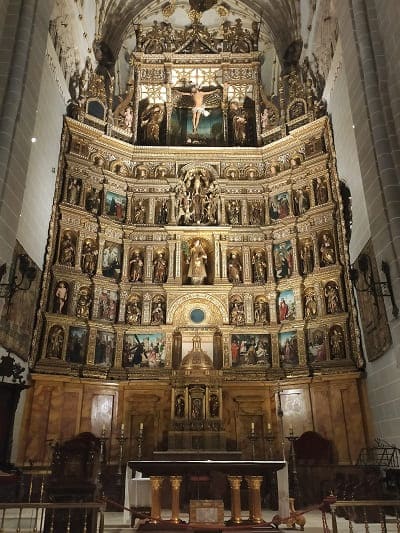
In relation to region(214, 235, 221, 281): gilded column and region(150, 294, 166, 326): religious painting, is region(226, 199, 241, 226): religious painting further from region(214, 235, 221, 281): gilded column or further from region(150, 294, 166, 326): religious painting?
Result: region(150, 294, 166, 326): religious painting

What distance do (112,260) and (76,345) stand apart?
12.5 feet

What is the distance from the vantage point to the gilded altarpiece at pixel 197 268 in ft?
50.3

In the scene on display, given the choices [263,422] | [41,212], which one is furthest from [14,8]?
[263,422]

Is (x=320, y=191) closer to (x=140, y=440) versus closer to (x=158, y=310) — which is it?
(x=158, y=310)

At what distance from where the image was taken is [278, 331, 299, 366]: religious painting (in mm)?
16422

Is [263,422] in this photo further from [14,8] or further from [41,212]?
[14,8]

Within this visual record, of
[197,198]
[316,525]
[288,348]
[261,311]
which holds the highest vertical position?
[197,198]

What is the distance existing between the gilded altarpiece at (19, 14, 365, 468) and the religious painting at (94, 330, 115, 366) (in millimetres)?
72

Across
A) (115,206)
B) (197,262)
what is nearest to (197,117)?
(115,206)

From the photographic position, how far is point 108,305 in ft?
56.7

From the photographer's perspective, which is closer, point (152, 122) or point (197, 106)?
point (152, 122)

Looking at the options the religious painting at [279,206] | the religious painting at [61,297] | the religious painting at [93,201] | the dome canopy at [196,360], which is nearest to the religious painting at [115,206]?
the religious painting at [93,201]

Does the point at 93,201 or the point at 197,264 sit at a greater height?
the point at 93,201

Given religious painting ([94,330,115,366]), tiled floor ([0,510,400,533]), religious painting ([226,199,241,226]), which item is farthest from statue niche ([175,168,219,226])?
tiled floor ([0,510,400,533])
